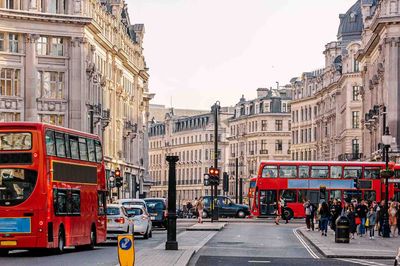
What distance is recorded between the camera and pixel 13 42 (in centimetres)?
8800

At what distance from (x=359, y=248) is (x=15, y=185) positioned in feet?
45.4

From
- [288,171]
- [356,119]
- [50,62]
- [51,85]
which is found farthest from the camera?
[356,119]

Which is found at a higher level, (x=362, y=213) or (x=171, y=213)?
(x=171, y=213)

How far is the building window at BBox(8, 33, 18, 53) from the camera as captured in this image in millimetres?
87750

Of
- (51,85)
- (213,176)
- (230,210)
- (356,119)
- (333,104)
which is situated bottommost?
(230,210)

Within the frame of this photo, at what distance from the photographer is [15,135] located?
34.7 metres

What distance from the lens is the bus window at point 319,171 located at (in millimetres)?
79188

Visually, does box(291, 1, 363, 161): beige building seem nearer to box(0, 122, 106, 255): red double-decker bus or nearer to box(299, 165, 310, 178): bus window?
box(299, 165, 310, 178): bus window

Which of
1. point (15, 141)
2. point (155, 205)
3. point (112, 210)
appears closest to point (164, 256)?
point (15, 141)

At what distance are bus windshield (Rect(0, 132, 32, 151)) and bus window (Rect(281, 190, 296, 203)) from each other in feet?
157

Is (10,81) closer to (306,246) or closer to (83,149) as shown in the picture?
(306,246)

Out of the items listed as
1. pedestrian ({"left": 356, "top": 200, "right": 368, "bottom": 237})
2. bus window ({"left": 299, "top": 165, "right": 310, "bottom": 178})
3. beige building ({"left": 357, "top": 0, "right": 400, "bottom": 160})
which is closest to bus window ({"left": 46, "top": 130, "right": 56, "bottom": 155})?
pedestrian ({"left": 356, "top": 200, "right": 368, "bottom": 237})

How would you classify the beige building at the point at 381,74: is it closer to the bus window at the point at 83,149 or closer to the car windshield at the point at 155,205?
the car windshield at the point at 155,205

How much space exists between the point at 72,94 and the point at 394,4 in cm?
2505
